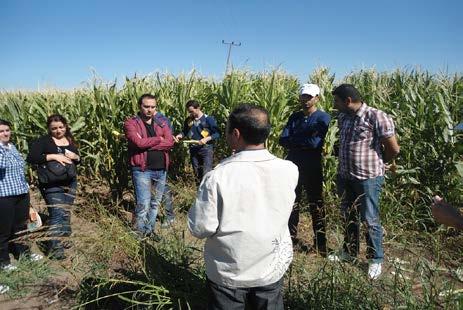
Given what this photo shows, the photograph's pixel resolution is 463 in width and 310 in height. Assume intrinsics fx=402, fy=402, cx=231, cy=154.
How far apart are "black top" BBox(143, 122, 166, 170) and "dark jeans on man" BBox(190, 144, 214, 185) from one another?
125 cm

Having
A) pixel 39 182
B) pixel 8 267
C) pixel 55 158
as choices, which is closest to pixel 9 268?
pixel 8 267

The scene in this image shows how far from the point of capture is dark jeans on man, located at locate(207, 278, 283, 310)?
2.14 m

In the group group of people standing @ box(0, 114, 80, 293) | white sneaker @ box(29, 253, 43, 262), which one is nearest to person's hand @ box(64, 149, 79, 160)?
group of people standing @ box(0, 114, 80, 293)

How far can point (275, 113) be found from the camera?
6.18 metres

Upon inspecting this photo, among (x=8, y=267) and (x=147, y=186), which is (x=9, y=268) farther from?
(x=147, y=186)

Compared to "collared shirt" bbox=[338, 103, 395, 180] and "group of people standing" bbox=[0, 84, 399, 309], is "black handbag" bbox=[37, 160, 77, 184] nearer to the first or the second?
"group of people standing" bbox=[0, 84, 399, 309]

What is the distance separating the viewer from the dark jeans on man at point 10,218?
4.16m

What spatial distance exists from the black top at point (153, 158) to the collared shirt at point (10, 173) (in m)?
1.44

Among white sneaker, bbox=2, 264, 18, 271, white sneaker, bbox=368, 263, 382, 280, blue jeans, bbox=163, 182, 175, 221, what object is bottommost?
white sneaker, bbox=2, 264, 18, 271

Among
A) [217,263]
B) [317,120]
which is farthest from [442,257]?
[317,120]

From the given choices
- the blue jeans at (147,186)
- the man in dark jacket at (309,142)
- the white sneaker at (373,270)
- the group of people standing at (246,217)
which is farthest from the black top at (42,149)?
the white sneaker at (373,270)

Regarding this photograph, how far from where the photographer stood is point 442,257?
2545 mm

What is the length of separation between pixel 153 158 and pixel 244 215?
325 cm

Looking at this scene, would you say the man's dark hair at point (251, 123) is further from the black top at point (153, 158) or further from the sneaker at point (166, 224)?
the black top at point (153, 158)
